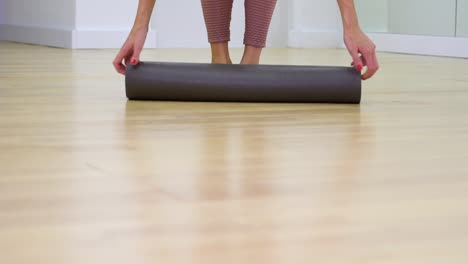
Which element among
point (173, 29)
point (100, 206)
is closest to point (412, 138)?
point (100, 206)

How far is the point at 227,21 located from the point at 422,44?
222 centimetres

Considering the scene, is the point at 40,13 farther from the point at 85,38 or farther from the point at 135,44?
the point at 135,44

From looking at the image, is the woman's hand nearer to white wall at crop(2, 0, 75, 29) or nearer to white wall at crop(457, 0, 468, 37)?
white wall at crop(457, 0, 468, 37)

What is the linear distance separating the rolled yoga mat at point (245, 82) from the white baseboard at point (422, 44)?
7.46 ft

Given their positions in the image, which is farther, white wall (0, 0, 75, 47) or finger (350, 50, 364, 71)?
white wall (0, 0, 75, 47)

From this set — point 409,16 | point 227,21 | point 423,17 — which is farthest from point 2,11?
point 227,21

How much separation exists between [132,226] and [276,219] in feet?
0.42

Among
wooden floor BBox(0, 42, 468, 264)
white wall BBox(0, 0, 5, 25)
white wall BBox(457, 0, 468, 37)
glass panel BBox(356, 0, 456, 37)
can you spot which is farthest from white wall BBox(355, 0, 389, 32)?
wooden floor BBox(0, 42, 468, 264)

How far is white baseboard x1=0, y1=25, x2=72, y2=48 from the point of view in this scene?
15.2 feet

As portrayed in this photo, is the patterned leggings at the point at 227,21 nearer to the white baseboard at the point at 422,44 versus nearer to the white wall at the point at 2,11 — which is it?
the white baseboard at the point at 422,44

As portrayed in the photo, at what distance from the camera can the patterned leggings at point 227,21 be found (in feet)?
7.60

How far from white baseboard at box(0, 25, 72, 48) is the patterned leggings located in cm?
236

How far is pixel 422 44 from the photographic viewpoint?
172 inches

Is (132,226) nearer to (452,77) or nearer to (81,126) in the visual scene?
(81,126)
